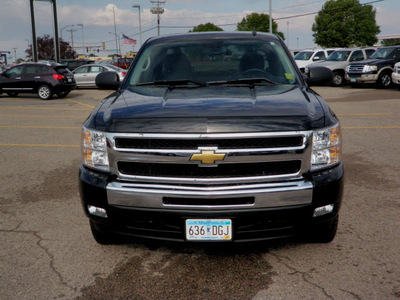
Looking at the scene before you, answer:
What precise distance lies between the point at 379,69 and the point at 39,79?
50.2ft

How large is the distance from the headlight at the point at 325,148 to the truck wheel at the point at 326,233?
55 cm

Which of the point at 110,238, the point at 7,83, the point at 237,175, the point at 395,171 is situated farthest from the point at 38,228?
the point at 7,83

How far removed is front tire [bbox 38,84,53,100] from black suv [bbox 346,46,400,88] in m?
14.0

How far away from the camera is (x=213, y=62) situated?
4402mm

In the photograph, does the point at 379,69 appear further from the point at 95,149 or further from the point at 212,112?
the point at 95,149

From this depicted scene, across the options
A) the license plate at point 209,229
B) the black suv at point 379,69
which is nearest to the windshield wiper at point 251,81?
the license plate at point 209,229

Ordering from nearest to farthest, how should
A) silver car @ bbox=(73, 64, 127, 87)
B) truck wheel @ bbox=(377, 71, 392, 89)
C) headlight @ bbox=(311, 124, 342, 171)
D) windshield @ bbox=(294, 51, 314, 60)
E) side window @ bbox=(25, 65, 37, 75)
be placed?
headlight @ bbox=(311, 124, 342, 171)
side window @ bbox=(25, 65, 37, 75)
truck wheel @ bbox=(377, 71, 392, 89)
silver car @ bbox=(73, 64, 127, 87)
windshield @ bbox=(294, 51, 314, 60)

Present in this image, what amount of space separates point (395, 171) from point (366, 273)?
338 centimetres

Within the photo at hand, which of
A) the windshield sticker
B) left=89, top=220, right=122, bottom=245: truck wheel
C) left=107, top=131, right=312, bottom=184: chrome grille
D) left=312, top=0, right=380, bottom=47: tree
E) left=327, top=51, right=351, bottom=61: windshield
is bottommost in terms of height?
left=89, top=220, right=122, bottom=245: truck wheel

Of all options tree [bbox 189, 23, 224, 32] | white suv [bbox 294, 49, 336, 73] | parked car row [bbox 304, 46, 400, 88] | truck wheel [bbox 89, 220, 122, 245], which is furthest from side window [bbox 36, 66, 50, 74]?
tree [bbox 189, 23, 224, 32]

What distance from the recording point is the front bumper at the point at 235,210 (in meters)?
2.96

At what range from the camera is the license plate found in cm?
299

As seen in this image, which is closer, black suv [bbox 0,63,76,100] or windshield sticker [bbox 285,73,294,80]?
windshield sticker [bbox 285,73,294,80]

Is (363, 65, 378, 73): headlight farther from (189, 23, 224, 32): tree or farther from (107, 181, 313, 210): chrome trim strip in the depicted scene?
(189, 23, 224, 32): tree
